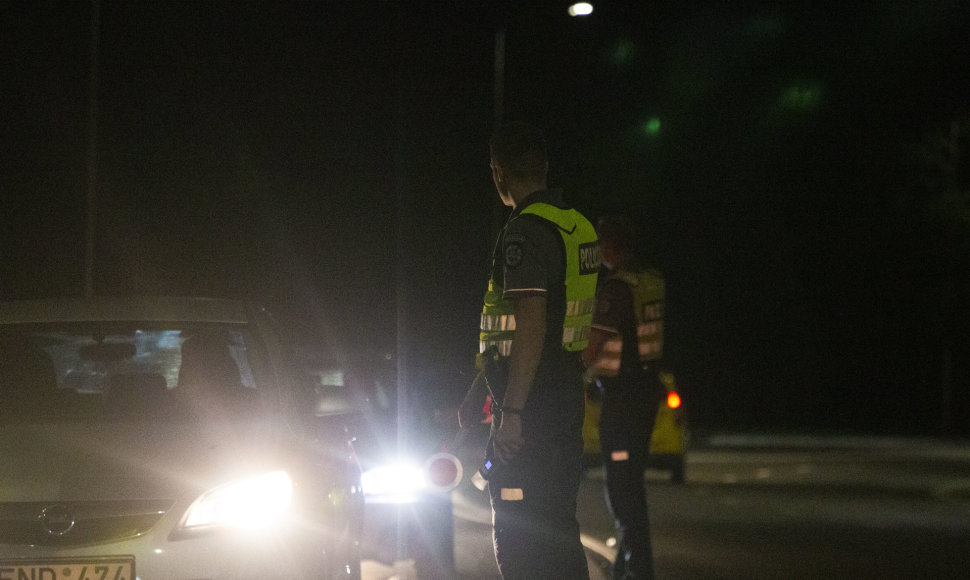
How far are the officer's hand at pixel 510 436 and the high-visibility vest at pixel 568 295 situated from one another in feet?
1.12

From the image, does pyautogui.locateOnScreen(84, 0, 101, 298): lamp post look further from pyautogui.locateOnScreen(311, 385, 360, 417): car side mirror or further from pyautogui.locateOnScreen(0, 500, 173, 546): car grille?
pyautogui.locateOnScreen(0, 500, 173, 546): car grille

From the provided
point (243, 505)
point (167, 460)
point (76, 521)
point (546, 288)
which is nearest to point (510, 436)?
point (546, 288)

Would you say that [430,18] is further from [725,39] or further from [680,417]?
[680,417]

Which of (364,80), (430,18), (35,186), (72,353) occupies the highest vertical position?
(430,18)

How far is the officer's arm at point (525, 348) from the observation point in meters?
4.57

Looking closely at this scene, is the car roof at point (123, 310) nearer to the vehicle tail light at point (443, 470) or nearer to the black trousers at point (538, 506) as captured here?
the vehicle tail light at point (443, 470)

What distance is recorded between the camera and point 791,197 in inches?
1480

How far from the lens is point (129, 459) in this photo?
476cm

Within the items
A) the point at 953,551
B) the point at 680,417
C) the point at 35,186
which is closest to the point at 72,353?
the point at 953,551

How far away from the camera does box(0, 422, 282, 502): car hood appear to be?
181 inches

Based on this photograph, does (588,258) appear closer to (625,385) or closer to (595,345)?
(595,345)

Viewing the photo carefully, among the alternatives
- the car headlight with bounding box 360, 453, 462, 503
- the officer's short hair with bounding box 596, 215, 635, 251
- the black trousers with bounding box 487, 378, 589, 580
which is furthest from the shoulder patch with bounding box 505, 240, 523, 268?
the car headlight with bounding box 360, 453, 462, 503

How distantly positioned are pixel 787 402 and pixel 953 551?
101 feet

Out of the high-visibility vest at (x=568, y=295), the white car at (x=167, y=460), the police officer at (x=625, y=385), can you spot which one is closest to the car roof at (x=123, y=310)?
the white car at (x=167, y=460)
